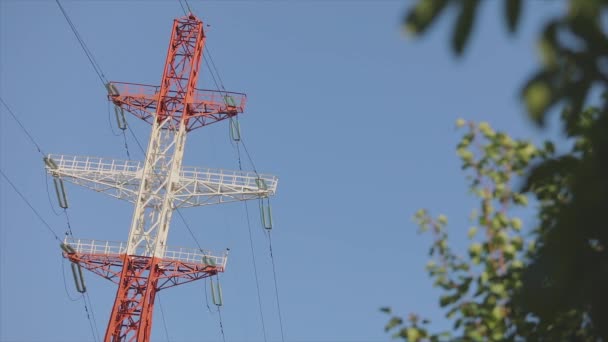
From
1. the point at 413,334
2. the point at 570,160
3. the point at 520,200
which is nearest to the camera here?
the point at 570,160

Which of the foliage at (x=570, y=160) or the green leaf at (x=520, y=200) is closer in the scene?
the foliage at (x=570, y=160)

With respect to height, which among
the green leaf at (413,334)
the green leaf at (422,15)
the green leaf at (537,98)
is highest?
the green leaf at (422,15)

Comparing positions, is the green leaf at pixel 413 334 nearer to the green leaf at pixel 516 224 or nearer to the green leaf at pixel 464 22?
the green leaf at pixel 516 224

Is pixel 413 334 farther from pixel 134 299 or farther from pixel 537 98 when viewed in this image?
pixel 134 299

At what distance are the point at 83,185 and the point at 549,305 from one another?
34.7 metres

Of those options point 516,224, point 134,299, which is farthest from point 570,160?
point 134,299

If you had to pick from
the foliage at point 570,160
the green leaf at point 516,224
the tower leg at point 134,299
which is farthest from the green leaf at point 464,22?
the tower leg at point 134,299

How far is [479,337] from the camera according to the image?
430 inches

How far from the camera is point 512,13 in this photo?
261 inches

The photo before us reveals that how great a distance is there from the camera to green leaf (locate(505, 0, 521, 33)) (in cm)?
654

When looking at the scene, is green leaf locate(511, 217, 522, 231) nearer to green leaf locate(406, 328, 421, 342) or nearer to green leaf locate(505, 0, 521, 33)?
green leaf locate(406, 328, 421, 342)

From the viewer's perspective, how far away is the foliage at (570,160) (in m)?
6.64

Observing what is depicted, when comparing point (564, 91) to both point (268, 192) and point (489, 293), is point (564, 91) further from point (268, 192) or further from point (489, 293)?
point (268, 192)

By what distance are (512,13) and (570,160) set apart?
321cm
